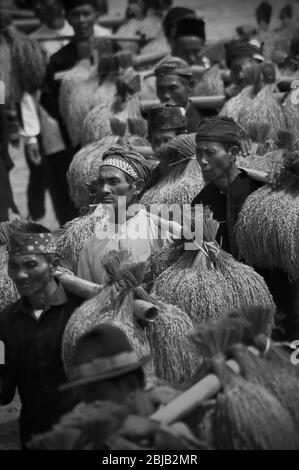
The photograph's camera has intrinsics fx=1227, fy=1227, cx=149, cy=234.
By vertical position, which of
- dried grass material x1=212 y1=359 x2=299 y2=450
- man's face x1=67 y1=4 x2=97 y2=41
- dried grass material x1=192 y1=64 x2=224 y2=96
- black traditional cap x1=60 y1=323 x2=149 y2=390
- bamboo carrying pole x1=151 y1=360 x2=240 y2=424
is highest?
black traditional cap x1=60 y1=323 x2=149 y2=390

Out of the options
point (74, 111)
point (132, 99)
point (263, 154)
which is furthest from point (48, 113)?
point (263, 154)

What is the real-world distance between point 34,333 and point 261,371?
56.8 inches

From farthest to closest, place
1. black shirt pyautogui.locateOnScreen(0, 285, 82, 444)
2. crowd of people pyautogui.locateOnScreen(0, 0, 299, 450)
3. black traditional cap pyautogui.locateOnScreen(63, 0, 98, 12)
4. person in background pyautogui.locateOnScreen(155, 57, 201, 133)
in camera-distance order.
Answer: black traditional cap pyautogui.locateOnScreen(63, 0, 98, 12)
person in background pyautogui.locateOnScreen(155, 57, 201, 133)
black shirt pyautogui.locateOnScreen(0, 285, 82, 444)
crowd of people pyautogui.locateOnScreen(0, 0, 299, 450)

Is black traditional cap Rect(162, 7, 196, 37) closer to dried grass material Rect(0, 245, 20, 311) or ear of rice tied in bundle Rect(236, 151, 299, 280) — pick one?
ear of rice tied in bundle Rect(236, 151, 299, 280)

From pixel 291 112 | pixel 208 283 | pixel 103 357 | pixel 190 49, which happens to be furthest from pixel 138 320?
pixel 190 49

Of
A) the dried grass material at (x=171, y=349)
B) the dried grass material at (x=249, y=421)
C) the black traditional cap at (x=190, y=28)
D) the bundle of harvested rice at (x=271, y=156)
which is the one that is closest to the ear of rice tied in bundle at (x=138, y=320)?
the dried grass material at (x=171, y=349)

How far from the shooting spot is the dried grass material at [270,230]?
21.6ft

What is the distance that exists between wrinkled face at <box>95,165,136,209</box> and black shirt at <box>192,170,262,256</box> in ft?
2.03

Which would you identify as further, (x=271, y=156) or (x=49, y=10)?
(x=49, y=10)

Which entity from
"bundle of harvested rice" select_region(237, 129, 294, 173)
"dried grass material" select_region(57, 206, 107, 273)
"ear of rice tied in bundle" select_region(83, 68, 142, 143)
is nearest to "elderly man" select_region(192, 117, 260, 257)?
"bundle of harvested rice" select_region(237, 129, 294, 173)

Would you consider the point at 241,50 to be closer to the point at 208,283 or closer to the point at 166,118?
the point at 166,118

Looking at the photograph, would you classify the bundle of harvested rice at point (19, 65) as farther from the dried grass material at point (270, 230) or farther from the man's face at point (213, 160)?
the dried grass material at point (270, 230)

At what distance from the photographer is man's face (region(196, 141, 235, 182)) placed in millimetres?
7027

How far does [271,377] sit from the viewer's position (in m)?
4.89
